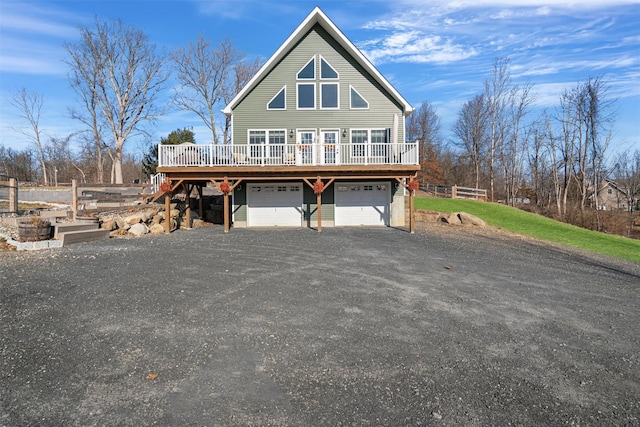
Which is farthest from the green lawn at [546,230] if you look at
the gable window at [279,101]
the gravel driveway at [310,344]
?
the gable window at [279,101]

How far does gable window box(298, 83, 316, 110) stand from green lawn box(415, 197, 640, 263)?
32.7 feet

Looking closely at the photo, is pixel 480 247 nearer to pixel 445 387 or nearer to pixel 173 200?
pixel 445 387

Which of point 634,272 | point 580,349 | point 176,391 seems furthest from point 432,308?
point 634,272

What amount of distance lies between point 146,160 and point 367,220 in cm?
2494

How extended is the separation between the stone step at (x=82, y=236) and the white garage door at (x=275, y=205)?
6.41 meters

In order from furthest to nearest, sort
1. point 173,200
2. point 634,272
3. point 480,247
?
point 173,200 < point 480,247 < point 634,272

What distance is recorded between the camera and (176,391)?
3.41m

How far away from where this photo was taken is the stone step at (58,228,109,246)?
36.0 feet

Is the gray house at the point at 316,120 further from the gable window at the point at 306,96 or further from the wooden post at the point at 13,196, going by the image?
the wooden post at the point at 13,196

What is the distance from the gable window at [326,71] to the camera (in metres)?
17.6

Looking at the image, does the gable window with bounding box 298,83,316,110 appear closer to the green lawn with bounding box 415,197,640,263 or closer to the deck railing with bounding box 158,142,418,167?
the deck railing with bounding box 158,142,418,167

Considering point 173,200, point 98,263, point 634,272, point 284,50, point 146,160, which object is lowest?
point 634,272

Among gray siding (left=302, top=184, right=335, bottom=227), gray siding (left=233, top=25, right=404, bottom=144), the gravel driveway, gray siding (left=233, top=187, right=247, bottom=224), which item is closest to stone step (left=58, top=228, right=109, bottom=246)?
the gravel driveway

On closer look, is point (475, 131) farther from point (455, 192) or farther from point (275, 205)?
point (275, 205)
